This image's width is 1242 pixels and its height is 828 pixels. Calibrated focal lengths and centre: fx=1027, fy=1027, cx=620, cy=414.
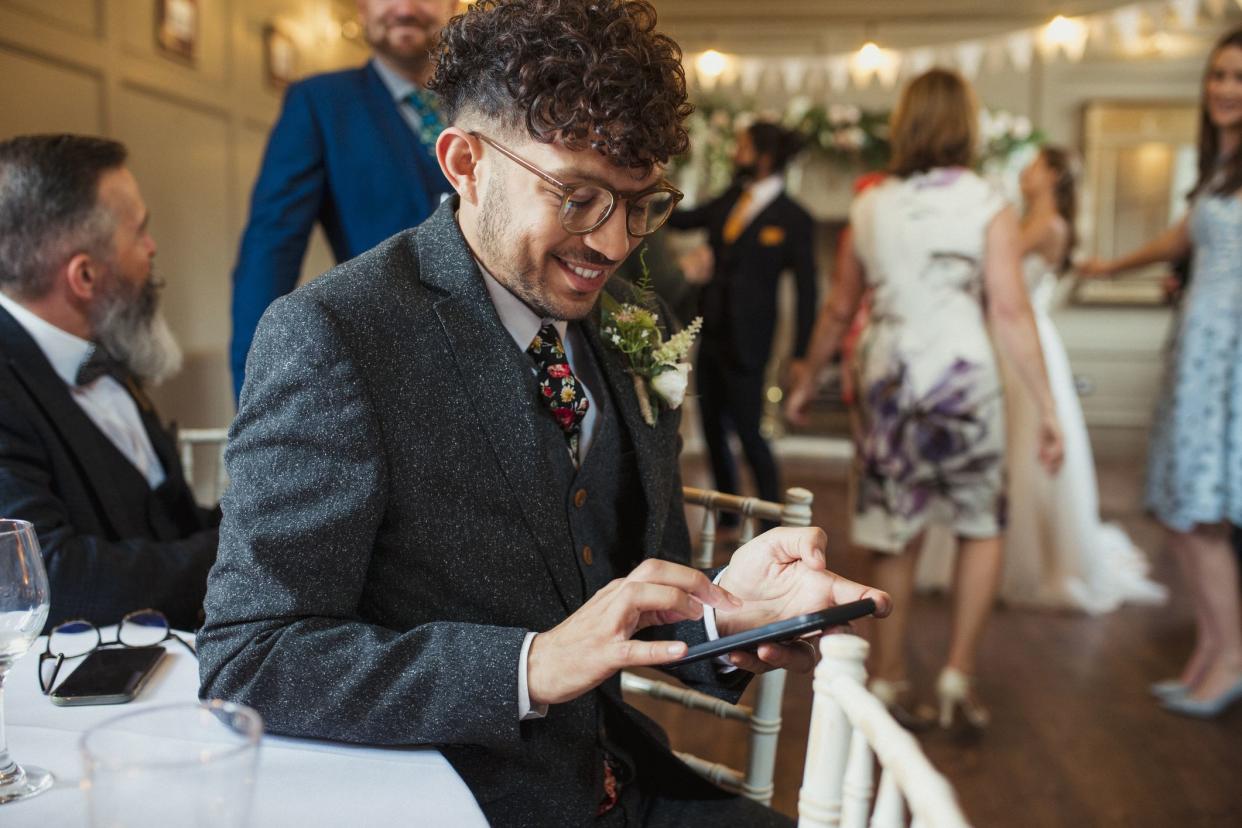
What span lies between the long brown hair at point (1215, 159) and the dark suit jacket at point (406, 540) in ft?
→ 8.23

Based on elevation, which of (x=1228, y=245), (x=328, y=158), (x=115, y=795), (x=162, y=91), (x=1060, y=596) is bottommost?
(x=1060, y=596)

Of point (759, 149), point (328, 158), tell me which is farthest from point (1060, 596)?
point (328, 158)

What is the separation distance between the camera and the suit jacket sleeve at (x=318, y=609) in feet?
3.12

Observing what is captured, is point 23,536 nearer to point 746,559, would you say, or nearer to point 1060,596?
point 746,559

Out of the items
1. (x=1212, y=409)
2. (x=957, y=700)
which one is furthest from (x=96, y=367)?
(x=1212, y=409)

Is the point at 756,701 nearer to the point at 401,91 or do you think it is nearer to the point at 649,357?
the point at 649,357

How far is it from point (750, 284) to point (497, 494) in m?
3.71

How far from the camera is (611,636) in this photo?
0.89 m

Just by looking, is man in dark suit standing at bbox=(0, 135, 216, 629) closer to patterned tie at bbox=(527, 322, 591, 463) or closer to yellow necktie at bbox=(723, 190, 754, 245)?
patterned tie at bbox=(527, 322, 591, 463)

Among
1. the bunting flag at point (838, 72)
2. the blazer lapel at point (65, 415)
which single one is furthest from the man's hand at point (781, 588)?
the bunting flag at point (838, 72)

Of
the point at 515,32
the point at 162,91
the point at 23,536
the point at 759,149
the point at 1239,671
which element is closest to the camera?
the point at 23,536

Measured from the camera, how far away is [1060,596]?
13.6ft

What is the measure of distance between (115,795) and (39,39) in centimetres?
309

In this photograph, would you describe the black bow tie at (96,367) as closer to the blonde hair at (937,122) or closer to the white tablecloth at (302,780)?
the white tablecloth at (302,780)
